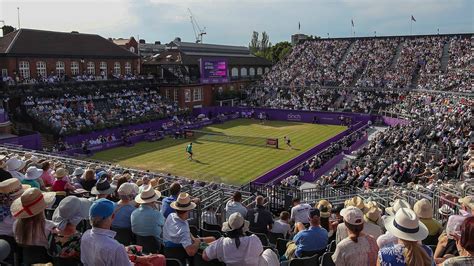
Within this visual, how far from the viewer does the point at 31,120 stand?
37438mm

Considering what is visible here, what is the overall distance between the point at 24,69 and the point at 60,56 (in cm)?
442

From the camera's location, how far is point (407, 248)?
16.5ft

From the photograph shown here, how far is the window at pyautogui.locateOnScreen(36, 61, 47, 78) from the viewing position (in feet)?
141

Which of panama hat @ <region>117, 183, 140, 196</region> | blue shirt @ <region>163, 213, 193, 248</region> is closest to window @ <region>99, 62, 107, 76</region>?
panama hat @ <region>117, 183, 140, 196</region>

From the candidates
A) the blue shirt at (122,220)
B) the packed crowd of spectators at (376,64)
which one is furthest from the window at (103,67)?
the blue shirt at (122,220)

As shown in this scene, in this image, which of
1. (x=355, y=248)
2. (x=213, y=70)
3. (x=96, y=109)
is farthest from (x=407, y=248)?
(x=213, y=70)

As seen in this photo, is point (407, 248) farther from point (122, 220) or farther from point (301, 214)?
point (301, 214)

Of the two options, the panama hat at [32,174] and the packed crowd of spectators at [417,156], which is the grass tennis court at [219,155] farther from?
the panama hat at [32,174]

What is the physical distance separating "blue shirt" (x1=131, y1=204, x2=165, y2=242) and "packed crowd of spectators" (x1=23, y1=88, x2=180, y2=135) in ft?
102

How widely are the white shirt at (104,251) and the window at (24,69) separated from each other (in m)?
41.2

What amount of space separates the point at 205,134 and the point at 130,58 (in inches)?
718

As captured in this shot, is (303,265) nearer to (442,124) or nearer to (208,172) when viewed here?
(208,172)

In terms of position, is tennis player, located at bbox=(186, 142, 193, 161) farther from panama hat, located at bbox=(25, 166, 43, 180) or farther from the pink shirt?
panama hat, located at bbox=(25, 166, 43, 180)

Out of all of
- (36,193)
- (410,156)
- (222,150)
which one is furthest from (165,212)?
(222,150)
